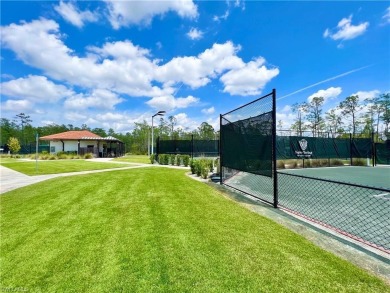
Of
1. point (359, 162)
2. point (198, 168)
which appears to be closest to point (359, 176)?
point (198, 168)

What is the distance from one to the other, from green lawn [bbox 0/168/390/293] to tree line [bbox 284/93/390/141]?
27.9 m

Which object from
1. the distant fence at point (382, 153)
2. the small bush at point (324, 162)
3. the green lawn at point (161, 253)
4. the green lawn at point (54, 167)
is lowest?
the green lawn at point (161, 253)

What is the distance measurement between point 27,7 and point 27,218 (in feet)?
24.7

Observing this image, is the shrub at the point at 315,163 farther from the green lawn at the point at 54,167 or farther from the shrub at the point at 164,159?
the green lawn at the point at 54,167

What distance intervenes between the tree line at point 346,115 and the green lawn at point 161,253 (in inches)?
1100

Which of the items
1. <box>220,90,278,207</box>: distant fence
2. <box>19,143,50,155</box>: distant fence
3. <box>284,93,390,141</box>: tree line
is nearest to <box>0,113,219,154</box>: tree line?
<box>19,143,50,155</box>: distant fence

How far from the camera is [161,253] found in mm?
2502

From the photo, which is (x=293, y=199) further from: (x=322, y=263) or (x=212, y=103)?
(x=212, y=103)

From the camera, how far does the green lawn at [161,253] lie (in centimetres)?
198

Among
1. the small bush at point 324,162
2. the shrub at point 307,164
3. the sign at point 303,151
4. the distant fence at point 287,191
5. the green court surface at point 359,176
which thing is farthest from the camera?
the small bush at point 324,162

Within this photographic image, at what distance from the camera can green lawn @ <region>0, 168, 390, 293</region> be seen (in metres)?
1.98

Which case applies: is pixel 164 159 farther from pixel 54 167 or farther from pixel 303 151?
pixel 303 151

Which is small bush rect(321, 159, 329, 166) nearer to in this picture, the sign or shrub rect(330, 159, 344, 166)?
shrub rect(330, 159, 344, 166)

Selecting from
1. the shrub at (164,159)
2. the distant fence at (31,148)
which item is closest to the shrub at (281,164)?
the shrub at (164,159)
